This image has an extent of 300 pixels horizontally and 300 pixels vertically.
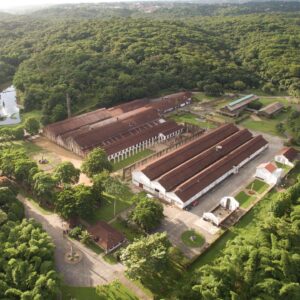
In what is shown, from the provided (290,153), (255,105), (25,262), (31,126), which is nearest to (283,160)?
(290,153)

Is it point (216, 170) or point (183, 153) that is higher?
point (183, 153)

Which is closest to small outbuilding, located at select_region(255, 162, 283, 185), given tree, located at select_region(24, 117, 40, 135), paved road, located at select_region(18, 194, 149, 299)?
paved road, located at select_region(18, 194, 149, 299)

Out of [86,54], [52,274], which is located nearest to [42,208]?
[52,274]

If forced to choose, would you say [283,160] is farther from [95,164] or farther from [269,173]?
[95,164]

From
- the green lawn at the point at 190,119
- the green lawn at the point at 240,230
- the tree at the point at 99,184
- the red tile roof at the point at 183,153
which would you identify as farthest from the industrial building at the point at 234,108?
the tree at the point at 99,184

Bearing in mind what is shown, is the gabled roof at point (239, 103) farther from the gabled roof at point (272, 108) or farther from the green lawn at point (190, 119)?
the green lawn at point (190, 119)

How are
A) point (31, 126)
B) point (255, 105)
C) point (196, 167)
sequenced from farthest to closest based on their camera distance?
point (255, 105)
point (31, 126)
point (196, 167)

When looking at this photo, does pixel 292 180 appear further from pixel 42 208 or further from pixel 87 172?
pixel 42 208
